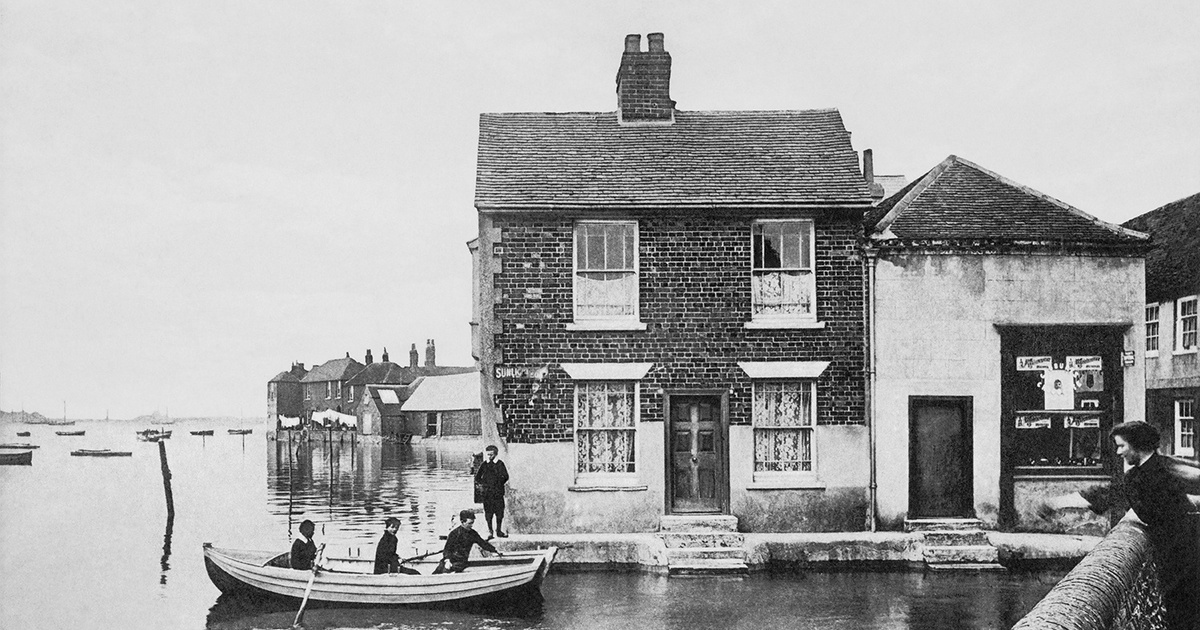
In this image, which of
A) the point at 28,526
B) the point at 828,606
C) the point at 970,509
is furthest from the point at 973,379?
the point at 28,526

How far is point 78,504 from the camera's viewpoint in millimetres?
44000

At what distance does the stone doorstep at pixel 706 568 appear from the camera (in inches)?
760

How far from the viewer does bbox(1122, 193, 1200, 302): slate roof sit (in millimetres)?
26203

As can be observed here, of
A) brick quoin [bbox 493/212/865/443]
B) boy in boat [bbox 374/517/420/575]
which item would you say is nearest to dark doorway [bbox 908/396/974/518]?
brick quoin [bbox 493/212/865/443]

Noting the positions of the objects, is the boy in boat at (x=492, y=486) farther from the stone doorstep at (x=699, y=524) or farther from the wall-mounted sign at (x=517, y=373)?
the stone doorstep at (x=699, y=524)

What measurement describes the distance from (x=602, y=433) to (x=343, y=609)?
6551 mm

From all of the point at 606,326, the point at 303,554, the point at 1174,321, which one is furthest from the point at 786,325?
the point at 1174,321

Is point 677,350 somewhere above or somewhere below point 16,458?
above

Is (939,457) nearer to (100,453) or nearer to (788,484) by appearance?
(788,484)

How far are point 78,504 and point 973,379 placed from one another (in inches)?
1430

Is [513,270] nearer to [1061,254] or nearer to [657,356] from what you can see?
[657,356]

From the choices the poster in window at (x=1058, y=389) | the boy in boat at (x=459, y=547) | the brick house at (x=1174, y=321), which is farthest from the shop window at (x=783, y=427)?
the brick house at (x=1174, y=321)

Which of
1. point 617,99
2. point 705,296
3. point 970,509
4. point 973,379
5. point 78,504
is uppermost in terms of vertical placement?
point 617,99

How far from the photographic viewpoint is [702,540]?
65.6ft
